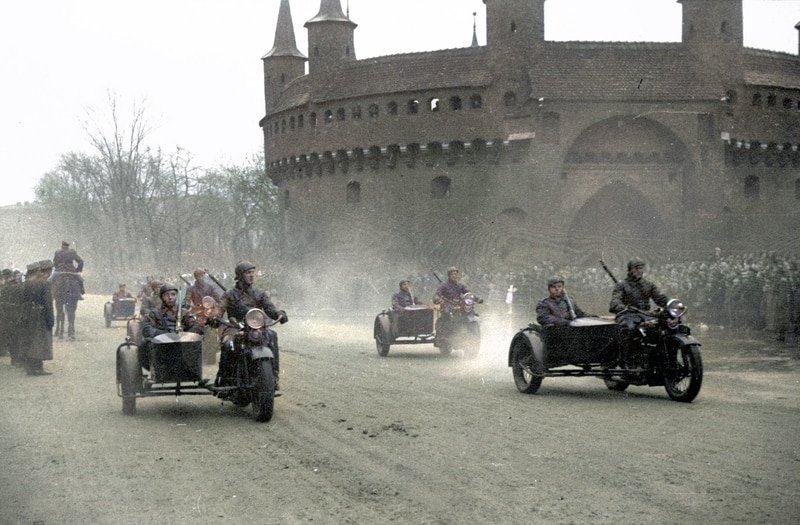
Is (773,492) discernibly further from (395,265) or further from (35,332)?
(395,265)

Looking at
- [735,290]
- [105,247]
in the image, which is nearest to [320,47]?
[735,290]

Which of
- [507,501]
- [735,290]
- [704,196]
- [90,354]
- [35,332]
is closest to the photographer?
[507,501]

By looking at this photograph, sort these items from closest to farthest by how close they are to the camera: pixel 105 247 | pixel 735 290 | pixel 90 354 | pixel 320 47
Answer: pixel 90 354
pixel 735 290
pixel 320 47
pixel 105 247

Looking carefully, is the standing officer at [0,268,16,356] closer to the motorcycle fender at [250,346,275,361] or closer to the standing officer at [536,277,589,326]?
the motorcycle fender at [250,346,275,361]

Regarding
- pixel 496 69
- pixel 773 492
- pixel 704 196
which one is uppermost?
pixel 496 69

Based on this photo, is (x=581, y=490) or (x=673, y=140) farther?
(x=673, y=140)

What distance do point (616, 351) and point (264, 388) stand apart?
450cm

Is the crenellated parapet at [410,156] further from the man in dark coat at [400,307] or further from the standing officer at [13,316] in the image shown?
the standing officer at [13,316]

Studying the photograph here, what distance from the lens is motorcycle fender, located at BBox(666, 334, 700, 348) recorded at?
38.6 ft

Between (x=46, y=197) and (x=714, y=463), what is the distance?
8341 cm

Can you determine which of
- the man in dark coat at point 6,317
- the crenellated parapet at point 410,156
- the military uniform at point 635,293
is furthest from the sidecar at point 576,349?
the crenellated parapet at point 410,156

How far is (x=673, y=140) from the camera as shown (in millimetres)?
45500

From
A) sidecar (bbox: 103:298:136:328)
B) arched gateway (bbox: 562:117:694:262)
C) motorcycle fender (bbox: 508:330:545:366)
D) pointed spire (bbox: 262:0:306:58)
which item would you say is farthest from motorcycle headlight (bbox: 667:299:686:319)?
pointed spire (bbox: 262:0:306:58)

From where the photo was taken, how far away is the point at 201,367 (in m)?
11.2
